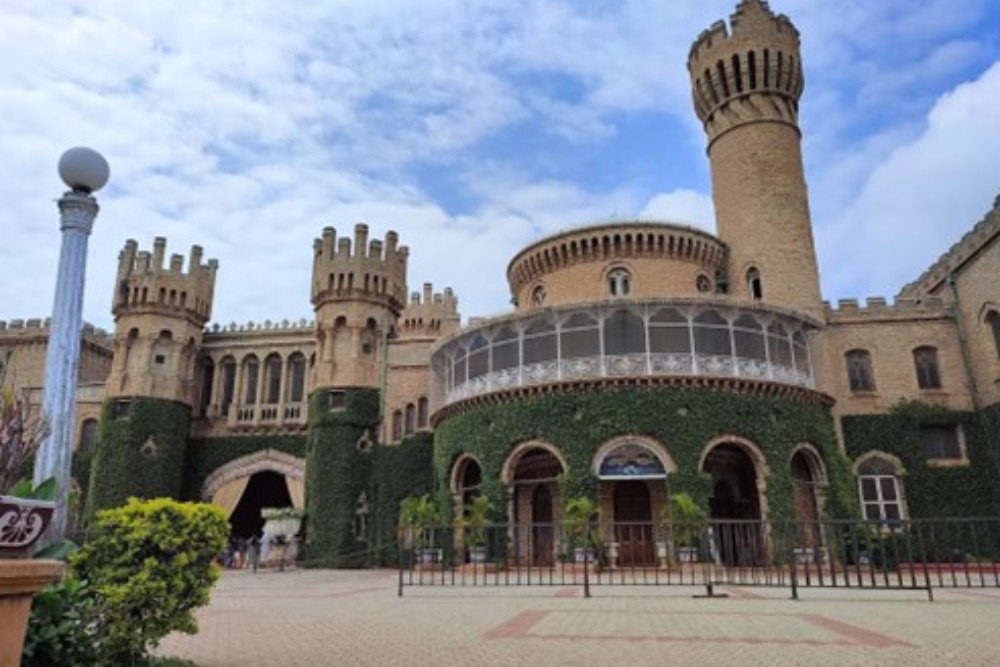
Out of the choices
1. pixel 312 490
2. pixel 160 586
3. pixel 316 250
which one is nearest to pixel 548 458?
pixel 312 490

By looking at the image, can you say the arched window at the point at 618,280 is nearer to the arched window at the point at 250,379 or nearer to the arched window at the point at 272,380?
the arched window at the point at 272,380

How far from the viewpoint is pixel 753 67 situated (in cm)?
3362

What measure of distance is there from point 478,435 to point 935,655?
19860mm

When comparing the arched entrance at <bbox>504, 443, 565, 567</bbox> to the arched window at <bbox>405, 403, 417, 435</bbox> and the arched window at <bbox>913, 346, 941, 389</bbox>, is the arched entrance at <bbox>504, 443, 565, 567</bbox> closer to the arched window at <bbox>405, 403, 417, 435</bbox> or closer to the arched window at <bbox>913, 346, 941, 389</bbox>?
the arched window at <bbox>405, 403, 417, 435</bbox>

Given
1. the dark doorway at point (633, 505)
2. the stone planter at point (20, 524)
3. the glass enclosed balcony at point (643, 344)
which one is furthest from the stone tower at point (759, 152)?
the stone planter at point (20, 524)

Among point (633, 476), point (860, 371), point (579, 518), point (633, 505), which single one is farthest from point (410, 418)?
point (860, 371)

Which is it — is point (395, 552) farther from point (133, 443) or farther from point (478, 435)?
point (133, 443)

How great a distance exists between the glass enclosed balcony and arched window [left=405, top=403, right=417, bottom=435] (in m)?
6.92

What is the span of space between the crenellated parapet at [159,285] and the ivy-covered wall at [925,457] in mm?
30819

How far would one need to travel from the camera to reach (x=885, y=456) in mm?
28688

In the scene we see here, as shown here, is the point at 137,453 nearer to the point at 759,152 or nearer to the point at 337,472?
the point at 337,472

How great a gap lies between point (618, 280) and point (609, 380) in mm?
7967

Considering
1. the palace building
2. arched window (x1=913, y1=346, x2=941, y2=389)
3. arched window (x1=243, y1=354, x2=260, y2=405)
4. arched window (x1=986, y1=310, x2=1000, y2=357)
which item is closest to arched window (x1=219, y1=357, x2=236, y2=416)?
the palace building

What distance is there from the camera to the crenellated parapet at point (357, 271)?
35.1 m
